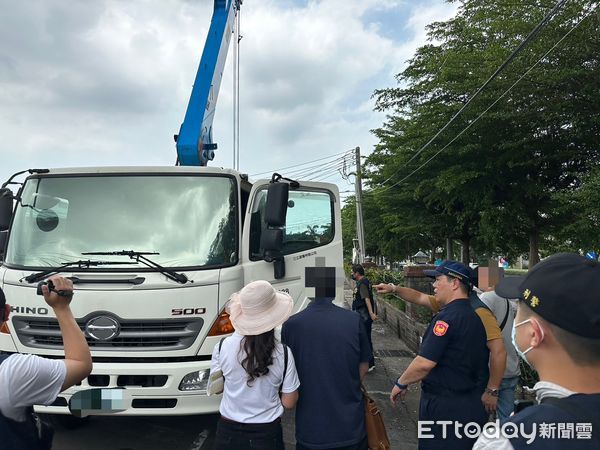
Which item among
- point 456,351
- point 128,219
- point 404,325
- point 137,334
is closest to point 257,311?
point 456,351

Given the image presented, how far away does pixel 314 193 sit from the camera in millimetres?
4910

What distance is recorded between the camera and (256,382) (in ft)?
7.79

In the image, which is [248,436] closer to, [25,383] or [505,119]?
[25,383]

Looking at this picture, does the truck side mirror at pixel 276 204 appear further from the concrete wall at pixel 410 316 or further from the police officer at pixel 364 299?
the concrete wall at pixel 410 316

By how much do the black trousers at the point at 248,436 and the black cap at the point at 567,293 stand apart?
5.45 ft

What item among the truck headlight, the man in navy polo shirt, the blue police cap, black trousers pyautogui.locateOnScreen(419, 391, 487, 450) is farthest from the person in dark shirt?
the truck headlight

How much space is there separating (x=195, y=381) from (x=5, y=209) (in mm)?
2405

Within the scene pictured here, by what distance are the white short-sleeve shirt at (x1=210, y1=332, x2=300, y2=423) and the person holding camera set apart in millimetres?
784

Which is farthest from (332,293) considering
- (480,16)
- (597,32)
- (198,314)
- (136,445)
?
(480,16)

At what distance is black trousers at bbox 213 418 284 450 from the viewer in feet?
7.72

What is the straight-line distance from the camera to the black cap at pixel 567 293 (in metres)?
1.16

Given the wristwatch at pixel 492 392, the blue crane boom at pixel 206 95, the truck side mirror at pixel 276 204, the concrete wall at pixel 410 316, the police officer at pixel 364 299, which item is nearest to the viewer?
the wristwatch at pixel 492 392

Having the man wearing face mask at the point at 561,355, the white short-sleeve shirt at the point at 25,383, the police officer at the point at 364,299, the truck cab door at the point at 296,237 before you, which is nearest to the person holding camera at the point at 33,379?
the white short-sleeve shirt at the point at 25,383

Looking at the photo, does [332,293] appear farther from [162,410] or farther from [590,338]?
[162,410]
